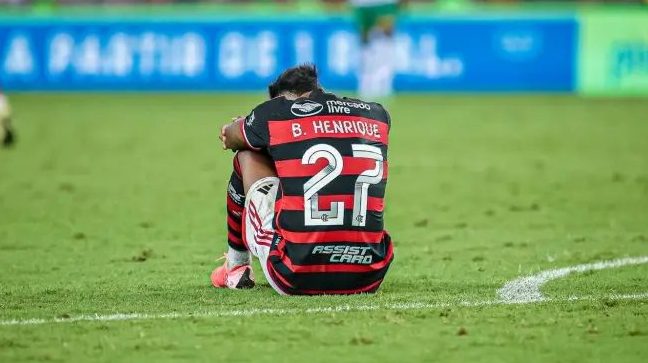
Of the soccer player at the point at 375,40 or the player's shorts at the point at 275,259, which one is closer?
the player's shorts at the point at 275,259

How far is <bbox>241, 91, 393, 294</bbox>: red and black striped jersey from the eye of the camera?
7105 millimetres

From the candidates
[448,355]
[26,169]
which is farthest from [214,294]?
[26,169]

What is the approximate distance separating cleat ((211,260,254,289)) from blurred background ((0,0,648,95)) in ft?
55.4

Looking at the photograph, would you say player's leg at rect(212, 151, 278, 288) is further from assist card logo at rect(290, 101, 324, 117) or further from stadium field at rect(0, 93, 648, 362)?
assist card logo at rect(290, 101, 324, 117)

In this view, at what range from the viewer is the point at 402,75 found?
25547 mm

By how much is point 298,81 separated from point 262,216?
2.48 feet

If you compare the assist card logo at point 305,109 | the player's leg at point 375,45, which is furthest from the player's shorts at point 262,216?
the player's leg at point 375,45

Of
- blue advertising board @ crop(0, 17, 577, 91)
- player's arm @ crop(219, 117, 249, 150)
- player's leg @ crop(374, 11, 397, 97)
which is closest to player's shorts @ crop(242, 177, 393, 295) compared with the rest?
player's arm @ crop(219, 117, 249, 150)

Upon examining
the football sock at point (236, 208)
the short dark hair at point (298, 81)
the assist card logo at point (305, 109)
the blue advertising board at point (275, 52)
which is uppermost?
the short dark hair at point (298, 81)

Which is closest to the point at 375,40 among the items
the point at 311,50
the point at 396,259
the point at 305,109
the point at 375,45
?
the point at 375,45

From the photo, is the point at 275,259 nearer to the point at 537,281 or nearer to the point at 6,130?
the point at 537,281

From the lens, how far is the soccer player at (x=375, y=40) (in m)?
23.1

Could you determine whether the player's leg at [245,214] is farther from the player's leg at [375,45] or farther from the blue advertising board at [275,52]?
the blue advertising board at [275,52]

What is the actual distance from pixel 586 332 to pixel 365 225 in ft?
4.54
